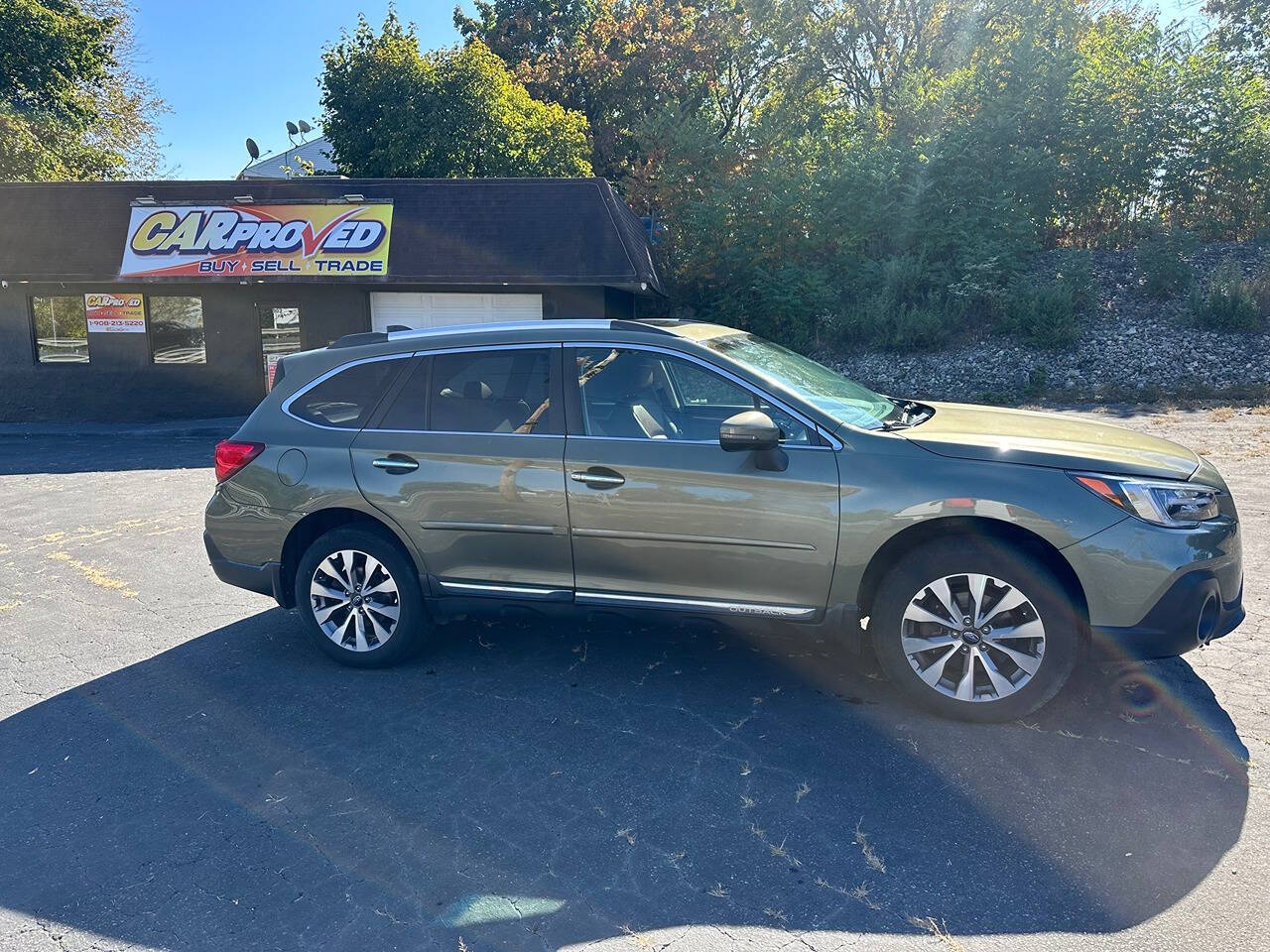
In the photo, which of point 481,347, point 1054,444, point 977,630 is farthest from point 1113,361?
point 481,347

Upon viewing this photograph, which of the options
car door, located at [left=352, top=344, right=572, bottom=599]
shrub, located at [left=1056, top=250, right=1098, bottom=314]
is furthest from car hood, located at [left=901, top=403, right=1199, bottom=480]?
shrub, located at [left=1056, top=250, right=1098, bottom=314]

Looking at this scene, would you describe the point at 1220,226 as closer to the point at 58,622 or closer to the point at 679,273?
the point at 679,273

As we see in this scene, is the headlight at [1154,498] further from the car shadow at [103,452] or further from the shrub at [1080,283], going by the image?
the shrub at [1080,283]

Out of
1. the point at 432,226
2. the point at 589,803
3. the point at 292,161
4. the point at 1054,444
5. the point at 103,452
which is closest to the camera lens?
the point at 589,803

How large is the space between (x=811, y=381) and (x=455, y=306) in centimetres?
1252

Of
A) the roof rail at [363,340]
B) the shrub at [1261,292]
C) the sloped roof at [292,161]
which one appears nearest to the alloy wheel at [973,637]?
the roof rail at [363,340]

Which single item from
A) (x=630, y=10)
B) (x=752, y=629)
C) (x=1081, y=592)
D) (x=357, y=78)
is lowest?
(x=752, y=629)

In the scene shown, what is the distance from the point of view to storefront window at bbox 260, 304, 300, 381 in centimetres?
1656

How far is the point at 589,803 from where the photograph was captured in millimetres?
3422

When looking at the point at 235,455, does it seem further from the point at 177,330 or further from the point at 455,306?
the point at 177,330

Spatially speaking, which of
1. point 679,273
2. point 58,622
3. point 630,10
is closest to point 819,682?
point 58,622

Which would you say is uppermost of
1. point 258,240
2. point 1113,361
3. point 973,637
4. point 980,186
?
point 980,186

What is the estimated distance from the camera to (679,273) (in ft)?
68.3

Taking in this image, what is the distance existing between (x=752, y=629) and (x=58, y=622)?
4456 millimetres
